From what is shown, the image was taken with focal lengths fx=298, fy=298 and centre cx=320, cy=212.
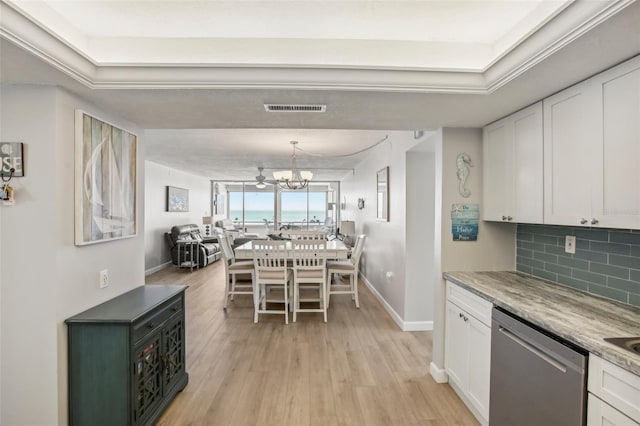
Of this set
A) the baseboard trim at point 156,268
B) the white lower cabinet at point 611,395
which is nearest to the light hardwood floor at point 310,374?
the white lower cabinet at point 611,395

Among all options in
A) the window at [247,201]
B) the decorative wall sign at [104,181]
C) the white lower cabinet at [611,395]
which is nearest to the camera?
the white lower cabinet at [611,395]

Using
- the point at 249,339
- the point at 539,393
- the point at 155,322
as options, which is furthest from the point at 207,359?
the point at 539,393

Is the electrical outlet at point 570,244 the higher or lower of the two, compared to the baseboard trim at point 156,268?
higher

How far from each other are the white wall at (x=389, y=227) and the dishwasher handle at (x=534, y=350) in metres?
1.90

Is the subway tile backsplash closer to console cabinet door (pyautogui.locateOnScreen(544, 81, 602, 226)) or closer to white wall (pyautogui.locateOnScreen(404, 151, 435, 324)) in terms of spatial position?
console cabinet door (pyautogui.locateOnScreen(544, 81, 602, 226))

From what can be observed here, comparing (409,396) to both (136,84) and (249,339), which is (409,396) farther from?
(136,84)

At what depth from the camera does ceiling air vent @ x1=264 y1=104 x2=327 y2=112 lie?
2.04 metres

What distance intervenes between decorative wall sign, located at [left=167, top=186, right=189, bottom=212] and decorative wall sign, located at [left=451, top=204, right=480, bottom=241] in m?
6.98

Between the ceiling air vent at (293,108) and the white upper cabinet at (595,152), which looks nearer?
the white upper cabinet at (595,152)

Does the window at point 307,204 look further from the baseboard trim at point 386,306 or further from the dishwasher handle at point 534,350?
the dishwasher handle at point 534,350

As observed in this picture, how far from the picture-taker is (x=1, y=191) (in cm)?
170

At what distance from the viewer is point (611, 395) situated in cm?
119

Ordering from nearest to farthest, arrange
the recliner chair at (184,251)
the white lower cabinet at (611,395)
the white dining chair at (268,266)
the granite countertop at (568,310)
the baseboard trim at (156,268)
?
the white lower cabinet at (611,395) → the granite countertop at (568,310) → the white dining chair at (268,266) → the baseboard trim at (156,268) → the recliner chair at (184,251)

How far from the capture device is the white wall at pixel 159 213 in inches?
259
